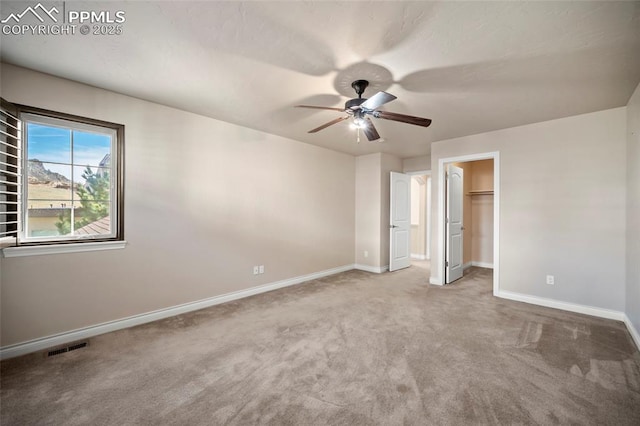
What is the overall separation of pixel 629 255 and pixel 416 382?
2.95 meters

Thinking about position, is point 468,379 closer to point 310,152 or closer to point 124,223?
point 124,223

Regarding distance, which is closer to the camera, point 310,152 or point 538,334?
Answer: point 538,334

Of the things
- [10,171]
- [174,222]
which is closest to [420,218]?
[174,222]

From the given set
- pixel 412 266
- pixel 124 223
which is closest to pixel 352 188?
pixel 412 266

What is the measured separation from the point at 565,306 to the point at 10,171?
618cm

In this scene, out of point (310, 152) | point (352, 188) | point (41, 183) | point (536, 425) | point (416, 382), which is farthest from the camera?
point (352, 188)

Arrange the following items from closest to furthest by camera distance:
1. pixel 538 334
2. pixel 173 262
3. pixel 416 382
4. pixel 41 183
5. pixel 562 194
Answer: pixel 416 382
pixel 41 183
pixel 538 334
pixel 173 262
pixel 562 194

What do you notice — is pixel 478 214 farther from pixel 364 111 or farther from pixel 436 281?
pixel 364 111

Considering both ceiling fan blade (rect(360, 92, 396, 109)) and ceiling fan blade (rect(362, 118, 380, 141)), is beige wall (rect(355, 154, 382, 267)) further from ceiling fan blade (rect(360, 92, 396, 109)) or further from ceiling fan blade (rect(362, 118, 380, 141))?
ceiling fan blade (rect(360, 92, 396, 109))

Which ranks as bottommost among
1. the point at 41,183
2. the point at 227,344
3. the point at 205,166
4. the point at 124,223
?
the point at 227,344

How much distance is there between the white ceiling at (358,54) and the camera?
1.67m

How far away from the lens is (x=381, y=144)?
491 cm

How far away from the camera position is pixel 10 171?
2312 millimetres

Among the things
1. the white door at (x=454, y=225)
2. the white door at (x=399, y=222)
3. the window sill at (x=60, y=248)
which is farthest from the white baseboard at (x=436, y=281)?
the window sill at (x=60, y=248)
